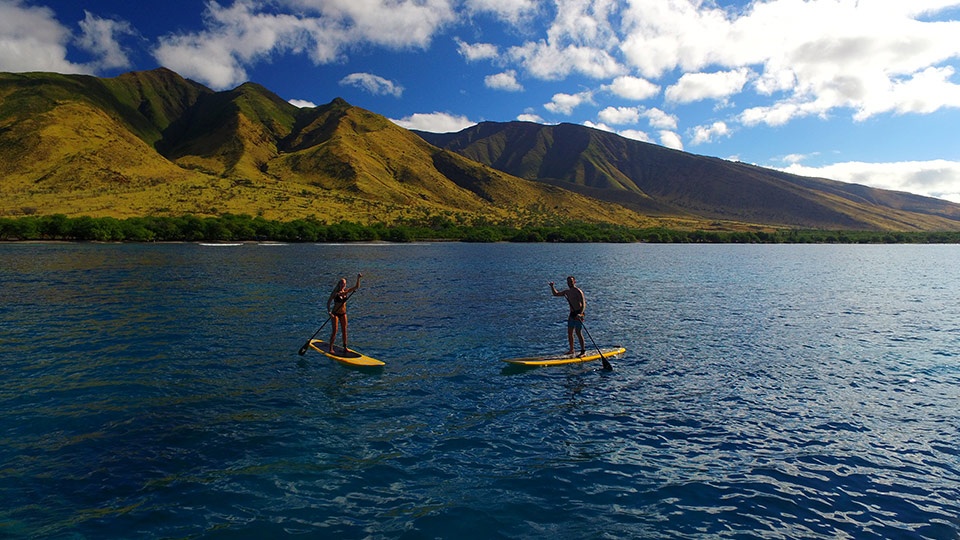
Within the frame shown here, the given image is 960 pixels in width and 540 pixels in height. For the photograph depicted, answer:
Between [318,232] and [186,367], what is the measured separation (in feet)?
496

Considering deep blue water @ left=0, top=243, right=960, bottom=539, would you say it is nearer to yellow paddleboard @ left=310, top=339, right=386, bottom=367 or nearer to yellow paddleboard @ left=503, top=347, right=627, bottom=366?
yellow paddleboard @ left=310, top=339, right=386, bottom=367

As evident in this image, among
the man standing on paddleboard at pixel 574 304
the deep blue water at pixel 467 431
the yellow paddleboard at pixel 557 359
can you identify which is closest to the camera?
the deep blue water at pixel 467 431

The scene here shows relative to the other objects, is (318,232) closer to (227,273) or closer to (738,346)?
(227,273)

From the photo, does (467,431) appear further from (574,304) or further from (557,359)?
(574,304)

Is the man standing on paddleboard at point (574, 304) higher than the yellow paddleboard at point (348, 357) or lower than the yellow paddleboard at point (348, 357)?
higher

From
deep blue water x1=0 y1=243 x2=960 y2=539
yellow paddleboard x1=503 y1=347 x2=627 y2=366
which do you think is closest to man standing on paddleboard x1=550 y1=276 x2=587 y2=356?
yellow paddleboard x1=503 y1=347 x2=627 y2=366

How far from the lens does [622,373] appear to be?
23453 millimetres

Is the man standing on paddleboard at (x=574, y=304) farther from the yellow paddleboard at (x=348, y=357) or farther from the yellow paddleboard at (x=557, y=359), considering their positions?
the yellow paddleboard at (x=348, y=357)

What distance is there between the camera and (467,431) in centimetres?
1623

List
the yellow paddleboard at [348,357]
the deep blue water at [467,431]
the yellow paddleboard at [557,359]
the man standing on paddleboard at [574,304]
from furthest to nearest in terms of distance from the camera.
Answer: the man standing on paddleboard at [574,304] → the yellow paddleboard at [557,359] → the yellow paddleboard at [348,357] → the deep blue water at [467,431]

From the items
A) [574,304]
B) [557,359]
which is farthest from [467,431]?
[574,304]

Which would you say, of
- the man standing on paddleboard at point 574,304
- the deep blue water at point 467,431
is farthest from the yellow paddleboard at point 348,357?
the man standing on paddleboard at point 574,304

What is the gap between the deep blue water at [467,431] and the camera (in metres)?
11.5

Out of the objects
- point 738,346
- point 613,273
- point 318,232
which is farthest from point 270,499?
point 318,232
